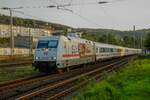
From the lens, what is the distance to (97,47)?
47.2 meters

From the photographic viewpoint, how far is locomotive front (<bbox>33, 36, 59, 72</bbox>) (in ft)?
93.5

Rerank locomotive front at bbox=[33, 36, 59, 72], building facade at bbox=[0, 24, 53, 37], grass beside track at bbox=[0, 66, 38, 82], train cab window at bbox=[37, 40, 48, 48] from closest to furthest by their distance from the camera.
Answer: grass beside track at bbox=[0, 66, 38, 82], locomotive front at bbox=[33, 36, 59, 72], train cab window at bbox=[37, 40, 48, 48], building facade at bbox=[0, 24, 53, 37]

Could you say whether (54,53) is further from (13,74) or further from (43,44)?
(13,74)

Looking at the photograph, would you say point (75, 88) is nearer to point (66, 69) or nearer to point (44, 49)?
point (44, 49)

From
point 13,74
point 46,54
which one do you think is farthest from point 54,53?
point 13,74

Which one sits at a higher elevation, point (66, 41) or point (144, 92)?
point (66, 41)

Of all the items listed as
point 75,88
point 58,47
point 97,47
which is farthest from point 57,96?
point 97,47

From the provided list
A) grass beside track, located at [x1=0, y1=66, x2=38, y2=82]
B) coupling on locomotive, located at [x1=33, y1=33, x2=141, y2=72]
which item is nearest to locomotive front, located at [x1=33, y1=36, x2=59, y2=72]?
coupling on locomotive, located at [x1=33, y1=33, x2=141, y2=72]

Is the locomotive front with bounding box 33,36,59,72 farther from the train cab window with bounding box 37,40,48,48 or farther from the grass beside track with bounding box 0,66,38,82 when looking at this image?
the grass beside track with bounding box 0,66,38,82

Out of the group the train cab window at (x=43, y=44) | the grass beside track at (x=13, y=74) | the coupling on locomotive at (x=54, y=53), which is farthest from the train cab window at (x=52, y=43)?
the grass beside track at (x=13, y=74)

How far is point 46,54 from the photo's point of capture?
95.2ft

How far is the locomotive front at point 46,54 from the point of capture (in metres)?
28.5

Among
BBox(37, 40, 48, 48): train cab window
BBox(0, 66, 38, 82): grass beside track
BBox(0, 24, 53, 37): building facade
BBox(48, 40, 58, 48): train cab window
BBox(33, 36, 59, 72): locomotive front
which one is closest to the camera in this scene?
BBox(0, 66, 38, 82): grass beside track

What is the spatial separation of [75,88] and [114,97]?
6135 millimetres
